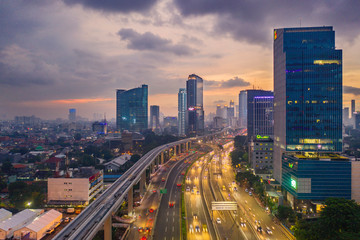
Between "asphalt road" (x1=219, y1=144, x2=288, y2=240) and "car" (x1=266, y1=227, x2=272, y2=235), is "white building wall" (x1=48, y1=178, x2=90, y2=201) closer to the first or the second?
"asphalt road" (x1=219, y1=144, x2=288, y2=240)

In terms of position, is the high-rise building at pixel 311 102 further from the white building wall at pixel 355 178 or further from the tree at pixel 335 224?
the tree at pixel 335 224

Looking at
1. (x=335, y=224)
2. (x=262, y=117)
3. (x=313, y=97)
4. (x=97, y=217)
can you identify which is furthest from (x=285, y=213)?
(x=262, y=117)

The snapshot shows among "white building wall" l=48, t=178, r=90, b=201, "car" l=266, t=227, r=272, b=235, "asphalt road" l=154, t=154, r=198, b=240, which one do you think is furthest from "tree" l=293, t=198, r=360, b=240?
"white building wall" l=48, t=178, r=90, b=201

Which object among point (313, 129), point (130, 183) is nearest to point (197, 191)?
point (130, 183)

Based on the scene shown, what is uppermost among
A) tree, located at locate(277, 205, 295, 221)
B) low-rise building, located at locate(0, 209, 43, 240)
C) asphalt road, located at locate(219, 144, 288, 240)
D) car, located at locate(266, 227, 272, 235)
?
tree, located at locate(277, 205, 295, 221)

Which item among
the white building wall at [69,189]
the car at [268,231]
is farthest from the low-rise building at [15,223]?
the car at [268,231]
